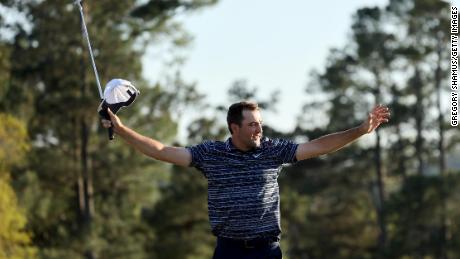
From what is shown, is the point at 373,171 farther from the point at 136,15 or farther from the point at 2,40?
the point at 2,40

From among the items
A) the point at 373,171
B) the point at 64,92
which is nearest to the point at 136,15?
the point at 64,92

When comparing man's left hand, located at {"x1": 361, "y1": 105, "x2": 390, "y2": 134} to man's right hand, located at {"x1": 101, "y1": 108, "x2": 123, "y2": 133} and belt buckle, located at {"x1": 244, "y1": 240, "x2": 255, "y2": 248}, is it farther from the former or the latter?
man's right hand, located at {"x1": 101, "y1": 108, "x2": 123, "y2": 133}

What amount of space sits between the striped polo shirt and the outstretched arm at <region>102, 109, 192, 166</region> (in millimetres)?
75

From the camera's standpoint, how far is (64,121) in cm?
3512

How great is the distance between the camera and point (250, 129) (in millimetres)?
6844

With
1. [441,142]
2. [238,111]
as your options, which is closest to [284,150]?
[238,111]

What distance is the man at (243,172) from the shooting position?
6.85 metres

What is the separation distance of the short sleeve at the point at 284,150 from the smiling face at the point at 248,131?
0.12 metres

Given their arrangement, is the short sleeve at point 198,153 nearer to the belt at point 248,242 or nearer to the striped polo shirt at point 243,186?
the striped polo shirt at point 243,186

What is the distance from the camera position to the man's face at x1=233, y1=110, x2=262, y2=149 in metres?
6.82

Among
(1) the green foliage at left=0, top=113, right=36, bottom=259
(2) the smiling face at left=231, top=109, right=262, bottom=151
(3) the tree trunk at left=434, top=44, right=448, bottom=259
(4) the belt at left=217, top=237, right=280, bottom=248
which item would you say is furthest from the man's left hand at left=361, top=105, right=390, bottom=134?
(3) the tree trunk at left=434, top=44, right=448, bottom=259

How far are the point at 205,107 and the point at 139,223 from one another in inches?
183

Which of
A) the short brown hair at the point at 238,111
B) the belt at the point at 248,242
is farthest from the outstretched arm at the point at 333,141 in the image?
the belt at the point at 248,242

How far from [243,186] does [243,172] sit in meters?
0.09
